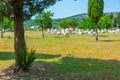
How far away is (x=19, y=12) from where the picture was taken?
50.8 ft

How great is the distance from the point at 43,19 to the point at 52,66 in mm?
40662

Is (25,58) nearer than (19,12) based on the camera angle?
Yes

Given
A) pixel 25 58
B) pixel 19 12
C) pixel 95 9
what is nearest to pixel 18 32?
pixel 19 12

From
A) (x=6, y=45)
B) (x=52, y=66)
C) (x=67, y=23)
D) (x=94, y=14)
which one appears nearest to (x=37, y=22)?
(x=94, y=14)

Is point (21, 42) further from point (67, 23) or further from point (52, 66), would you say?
point (67, 23)

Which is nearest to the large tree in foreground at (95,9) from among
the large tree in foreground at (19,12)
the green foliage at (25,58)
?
the large tree in foreground at (19,12)

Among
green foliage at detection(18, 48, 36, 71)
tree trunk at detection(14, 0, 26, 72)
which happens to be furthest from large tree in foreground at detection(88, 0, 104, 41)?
green foliage at detection(18, 48, 36, 71)

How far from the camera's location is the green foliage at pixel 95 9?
42875 millimetres

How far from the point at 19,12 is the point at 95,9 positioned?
92.7ft

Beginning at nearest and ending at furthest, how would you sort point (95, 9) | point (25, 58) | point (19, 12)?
1. point (25, 58)
2. point (19, 12)
3. point (95, 9)

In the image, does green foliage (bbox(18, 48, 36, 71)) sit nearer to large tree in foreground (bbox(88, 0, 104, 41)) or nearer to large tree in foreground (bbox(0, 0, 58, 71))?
large tree in foreground (bbox(0, 0, 58, 71))

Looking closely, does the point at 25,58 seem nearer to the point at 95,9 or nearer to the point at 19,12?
the point at 19,12

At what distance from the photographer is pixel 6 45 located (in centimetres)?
3297

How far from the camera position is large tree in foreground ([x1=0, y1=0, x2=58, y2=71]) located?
602 inches
